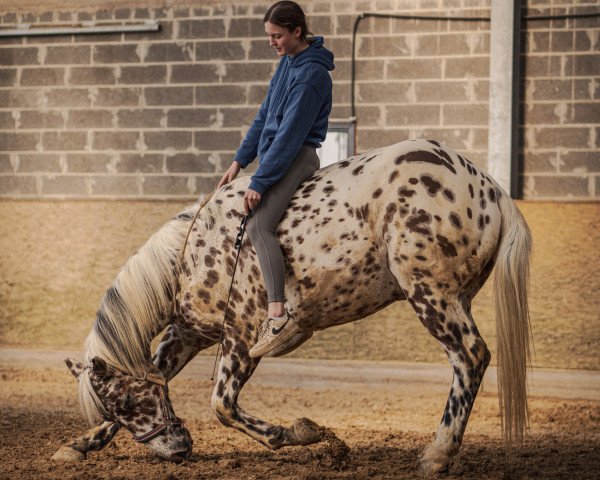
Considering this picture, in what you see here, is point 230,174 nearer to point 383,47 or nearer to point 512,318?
point 512,318

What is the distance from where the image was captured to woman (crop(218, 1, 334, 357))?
341cm

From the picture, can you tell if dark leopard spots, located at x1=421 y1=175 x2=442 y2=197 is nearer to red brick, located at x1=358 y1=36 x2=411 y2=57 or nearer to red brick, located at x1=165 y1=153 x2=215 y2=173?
red brick, located at x1=358 y1=36 x2=411 y2=57

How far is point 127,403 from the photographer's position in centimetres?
348

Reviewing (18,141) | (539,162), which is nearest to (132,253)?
(18,141)

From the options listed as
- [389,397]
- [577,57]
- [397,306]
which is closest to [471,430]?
[389,397]

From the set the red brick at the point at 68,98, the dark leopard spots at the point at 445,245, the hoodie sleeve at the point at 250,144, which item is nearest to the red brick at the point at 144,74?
the red brick at the point at 68,98

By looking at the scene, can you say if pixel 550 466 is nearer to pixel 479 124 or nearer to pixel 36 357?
pixel 479 124

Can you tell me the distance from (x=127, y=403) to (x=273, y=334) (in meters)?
0.64

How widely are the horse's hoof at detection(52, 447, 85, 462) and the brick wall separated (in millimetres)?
3388

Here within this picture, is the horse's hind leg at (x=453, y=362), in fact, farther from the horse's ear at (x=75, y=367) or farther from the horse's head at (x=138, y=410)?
the horse's ear at (x=75, y=367)

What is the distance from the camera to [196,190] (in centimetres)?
693

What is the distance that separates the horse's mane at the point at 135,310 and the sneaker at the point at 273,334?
1.49 feet

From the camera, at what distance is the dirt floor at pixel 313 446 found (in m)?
3.49

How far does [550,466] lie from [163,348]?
173 centimetres
